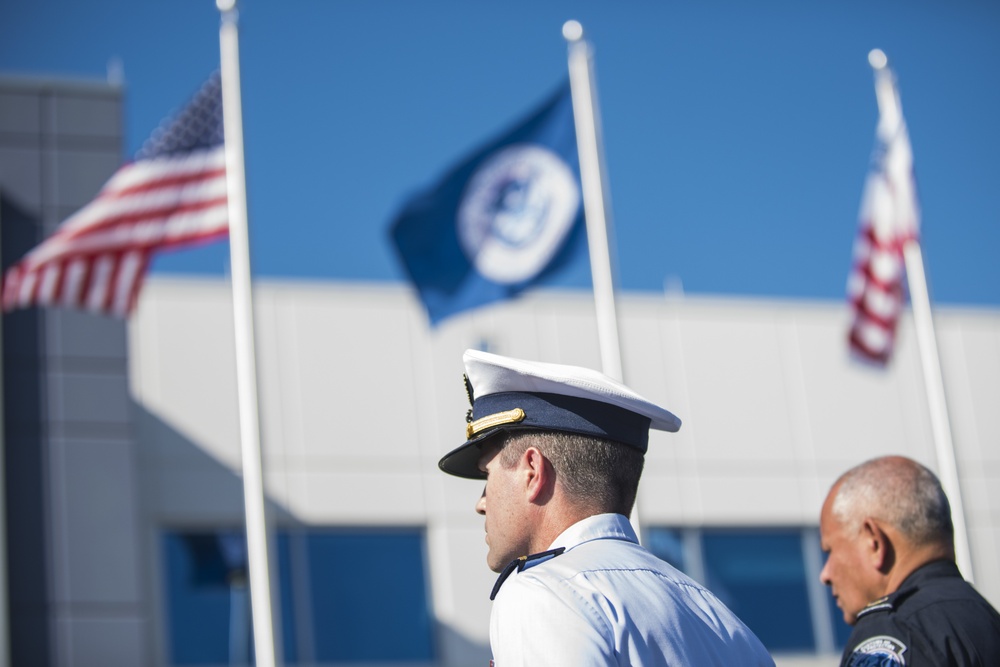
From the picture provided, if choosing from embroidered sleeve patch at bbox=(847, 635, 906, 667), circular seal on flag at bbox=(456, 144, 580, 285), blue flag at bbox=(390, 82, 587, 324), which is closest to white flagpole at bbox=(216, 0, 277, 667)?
blue flag at bbox=(390, 82, 587, 324)

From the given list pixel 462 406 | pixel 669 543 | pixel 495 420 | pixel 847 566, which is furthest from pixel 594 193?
pixel 495 420

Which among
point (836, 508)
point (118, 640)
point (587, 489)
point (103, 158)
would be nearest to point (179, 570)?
point (118, 640)

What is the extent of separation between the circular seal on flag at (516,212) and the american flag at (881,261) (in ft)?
6.93

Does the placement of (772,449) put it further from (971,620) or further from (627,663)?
(627,663)

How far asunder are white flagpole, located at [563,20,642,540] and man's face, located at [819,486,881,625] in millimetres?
5616

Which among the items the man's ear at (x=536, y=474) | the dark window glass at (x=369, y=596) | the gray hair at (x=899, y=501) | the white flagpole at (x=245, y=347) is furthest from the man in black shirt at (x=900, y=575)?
the dark window glass at (x=369, y=596)

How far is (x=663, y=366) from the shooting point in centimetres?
1659

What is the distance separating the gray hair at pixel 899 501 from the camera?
4.11 metres

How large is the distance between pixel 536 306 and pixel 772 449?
3.03 meters

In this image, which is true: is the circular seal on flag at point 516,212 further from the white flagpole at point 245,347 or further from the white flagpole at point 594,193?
the white flagpole at point 245,347

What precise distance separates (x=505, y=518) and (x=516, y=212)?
8.19 meters

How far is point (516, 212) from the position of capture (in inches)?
429

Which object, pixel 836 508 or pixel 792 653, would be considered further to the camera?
pixel 792 653

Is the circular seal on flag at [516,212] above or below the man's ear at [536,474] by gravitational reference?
above
